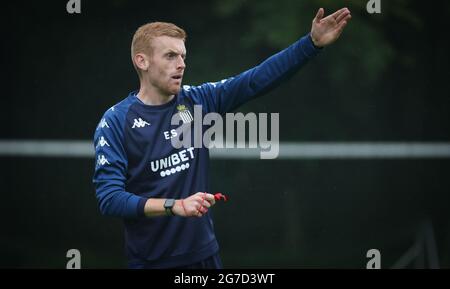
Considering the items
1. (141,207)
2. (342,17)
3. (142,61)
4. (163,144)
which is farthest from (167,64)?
(342,17)

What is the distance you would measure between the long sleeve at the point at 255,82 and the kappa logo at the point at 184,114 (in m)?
0.09

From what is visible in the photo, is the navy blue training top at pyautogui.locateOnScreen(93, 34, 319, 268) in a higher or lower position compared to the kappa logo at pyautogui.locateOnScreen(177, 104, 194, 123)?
lower

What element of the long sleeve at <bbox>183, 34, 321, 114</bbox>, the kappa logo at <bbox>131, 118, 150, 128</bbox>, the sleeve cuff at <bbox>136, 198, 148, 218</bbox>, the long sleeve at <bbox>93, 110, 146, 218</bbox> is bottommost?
the sleeve cuff at <bbox>136, 198, 148, 218</bbox>

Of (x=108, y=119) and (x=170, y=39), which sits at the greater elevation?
(x=170, y=39)

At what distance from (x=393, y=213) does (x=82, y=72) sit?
9.78 ft

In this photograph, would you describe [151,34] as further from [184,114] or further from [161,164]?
[161,164]

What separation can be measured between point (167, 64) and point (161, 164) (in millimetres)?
536

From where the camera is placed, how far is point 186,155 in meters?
4.37

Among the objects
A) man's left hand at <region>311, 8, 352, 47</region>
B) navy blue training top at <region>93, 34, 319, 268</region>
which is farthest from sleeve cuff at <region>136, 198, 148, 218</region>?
man's left hand at <region>311, 8, 352, 47</region>

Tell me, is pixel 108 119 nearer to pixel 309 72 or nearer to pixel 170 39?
pixel 170 39

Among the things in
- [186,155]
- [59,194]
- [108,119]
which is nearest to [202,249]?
[186,155]

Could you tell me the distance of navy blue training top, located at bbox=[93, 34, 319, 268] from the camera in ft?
14.1

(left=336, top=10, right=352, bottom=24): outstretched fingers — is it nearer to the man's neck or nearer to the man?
the man

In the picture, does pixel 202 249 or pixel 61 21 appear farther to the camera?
pixel 61 21
